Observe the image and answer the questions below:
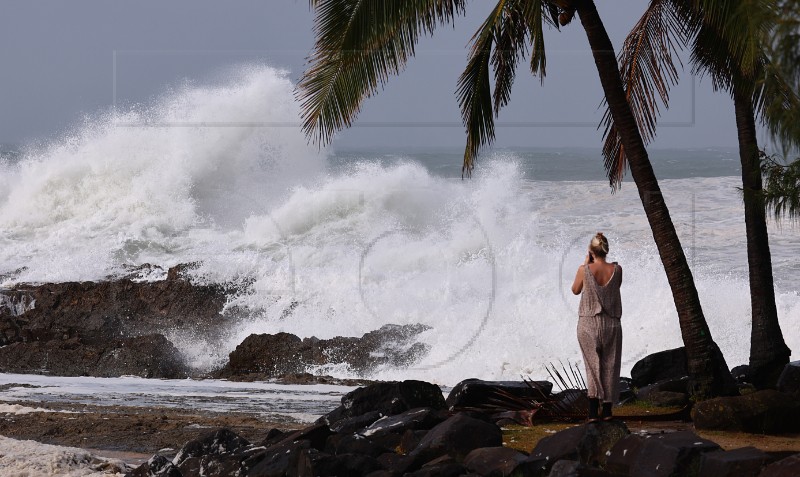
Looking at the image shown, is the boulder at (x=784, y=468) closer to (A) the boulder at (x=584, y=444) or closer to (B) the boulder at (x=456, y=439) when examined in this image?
(A) the boulder at (x=584, y=444)

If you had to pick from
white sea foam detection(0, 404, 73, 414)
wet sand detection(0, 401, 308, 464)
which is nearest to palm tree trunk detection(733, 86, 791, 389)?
wet sand detection(0, 401, 308, 464)

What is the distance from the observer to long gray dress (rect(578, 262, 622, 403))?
846cm

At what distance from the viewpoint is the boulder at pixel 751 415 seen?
849 centimetres

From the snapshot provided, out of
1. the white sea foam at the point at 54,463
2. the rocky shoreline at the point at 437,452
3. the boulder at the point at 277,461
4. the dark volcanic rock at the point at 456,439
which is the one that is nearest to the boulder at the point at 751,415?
the rocky shoreline at the point at 437,452

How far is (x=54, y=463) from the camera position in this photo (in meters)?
9.13

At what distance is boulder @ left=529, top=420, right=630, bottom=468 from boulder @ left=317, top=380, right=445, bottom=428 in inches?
93.1

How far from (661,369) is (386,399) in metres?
3.20

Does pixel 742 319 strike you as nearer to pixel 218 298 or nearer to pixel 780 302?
pixel 780 302

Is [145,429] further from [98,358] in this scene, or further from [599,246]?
[98,358]

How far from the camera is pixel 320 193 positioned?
31500mm

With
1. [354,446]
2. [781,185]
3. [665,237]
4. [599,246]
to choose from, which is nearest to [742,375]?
[781,185]

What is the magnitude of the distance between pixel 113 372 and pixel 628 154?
11.2m

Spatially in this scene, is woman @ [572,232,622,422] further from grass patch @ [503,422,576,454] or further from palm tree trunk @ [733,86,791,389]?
palm tree trunk @ [733,86,791,389]

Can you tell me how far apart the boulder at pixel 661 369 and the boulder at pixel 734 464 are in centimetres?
471
